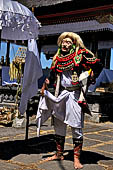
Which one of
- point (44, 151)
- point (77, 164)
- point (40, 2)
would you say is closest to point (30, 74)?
point (44, 151)

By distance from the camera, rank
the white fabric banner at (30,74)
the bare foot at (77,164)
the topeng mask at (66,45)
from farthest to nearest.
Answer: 1. the white fabric banner at (30,74)
2. the topeng mask at (66,45)
3. the bare foot at (77,164)

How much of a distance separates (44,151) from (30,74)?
137 cm

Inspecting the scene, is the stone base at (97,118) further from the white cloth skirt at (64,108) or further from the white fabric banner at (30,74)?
the white cloth skirt at (64,108)

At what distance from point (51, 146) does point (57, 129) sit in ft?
3.85

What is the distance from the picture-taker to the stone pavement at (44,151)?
4168mm

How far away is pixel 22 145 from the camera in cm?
537

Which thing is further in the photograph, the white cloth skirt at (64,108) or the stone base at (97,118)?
the stone base at (97,118)

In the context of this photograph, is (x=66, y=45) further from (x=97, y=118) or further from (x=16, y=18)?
(x=97, y=118)

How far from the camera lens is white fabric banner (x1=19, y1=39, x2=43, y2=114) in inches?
195

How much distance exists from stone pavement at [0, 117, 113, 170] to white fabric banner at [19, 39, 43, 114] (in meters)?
0.75

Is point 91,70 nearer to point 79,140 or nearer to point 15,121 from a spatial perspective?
point 79,140

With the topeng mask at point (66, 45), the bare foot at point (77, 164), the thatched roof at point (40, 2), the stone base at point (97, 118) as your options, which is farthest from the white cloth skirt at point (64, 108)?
the thatched roof at point (40, 2)

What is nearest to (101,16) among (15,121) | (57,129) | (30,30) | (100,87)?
(100,87)

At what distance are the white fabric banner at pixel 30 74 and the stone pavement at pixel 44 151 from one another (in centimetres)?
75
